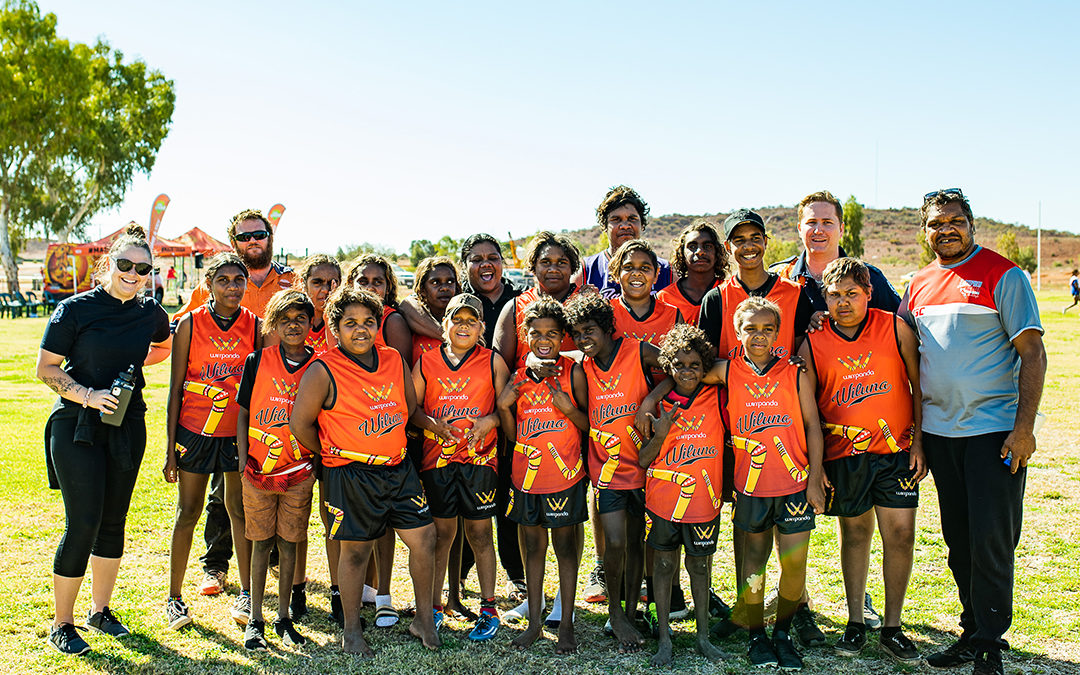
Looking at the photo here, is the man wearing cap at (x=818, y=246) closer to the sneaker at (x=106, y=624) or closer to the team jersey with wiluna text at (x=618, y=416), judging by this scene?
the team jersey with wiluna text at (x=618, y=416)

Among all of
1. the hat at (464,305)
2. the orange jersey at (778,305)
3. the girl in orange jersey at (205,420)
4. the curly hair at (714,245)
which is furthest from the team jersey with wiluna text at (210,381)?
the orange jersey at (778,305)

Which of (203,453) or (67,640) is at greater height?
(203,453)

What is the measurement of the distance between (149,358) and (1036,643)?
210 inches

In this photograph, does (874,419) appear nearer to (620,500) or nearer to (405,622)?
(620,500)

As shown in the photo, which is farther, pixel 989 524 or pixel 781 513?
pixel 781 513

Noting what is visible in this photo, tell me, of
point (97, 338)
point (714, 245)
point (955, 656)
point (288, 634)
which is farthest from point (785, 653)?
point (97, 338)

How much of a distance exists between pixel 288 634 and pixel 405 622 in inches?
26.7

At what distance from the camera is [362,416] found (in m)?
4.22

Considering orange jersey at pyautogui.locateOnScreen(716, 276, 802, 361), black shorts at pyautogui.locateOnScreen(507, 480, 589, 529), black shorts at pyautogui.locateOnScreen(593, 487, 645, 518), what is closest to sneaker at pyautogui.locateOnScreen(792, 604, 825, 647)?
black shorts at pyautogui.locateOnScreen(593, 487, 645, 518)

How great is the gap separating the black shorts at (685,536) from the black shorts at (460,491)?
3.17 feet

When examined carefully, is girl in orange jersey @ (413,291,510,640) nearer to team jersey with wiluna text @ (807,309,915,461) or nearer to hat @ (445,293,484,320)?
hat @ (445,293,484,320)

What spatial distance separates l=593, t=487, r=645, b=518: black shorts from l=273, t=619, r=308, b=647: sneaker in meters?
1.82

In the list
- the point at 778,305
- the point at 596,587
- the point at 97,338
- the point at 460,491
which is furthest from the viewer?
the point at 596,587

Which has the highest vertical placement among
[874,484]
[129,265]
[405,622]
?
[129,265]
